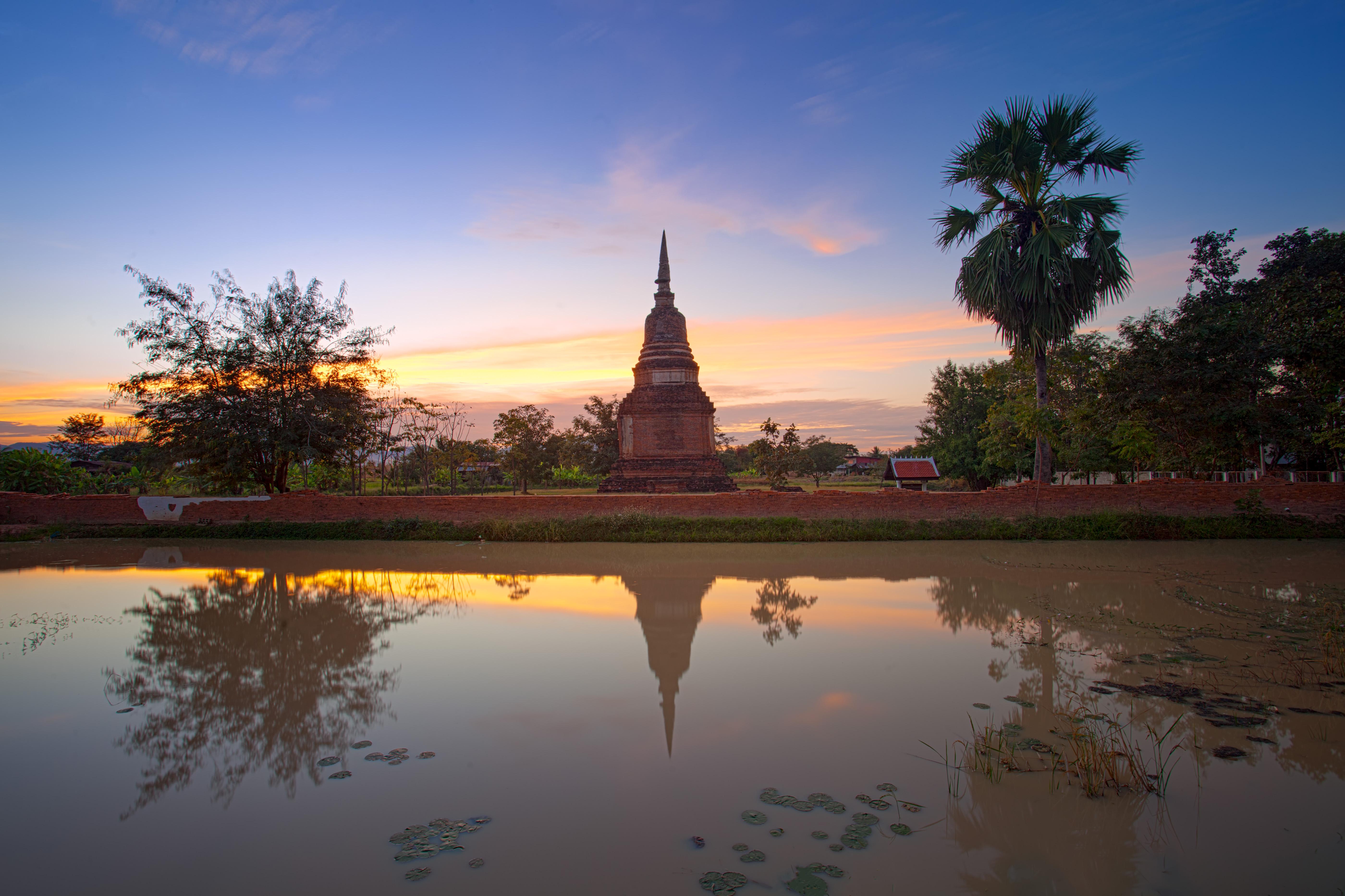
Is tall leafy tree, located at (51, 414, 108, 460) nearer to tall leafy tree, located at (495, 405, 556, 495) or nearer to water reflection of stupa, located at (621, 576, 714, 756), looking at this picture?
tall leafy tree, located at (495, 405, 556, 495)

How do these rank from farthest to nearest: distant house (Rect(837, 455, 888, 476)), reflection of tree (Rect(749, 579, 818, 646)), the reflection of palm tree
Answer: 1. distant house (Rect(837, 455, 888, 476))
2. reflection of tree (Rect(749, 579, 818, 646))
3. the reflection of palm tree

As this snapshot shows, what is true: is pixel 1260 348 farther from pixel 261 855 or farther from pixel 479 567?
pixel 261 855

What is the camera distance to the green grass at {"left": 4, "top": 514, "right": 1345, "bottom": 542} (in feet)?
47.4

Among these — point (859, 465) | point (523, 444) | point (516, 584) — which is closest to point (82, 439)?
point (523, 444)

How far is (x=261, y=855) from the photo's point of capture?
10.9 ft

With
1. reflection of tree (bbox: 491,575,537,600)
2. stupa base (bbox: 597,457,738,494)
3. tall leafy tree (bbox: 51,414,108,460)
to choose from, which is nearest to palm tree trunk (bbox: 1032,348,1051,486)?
stupa base (bbox: 597,457,738,494)

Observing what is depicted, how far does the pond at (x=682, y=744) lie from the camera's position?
10.5 feet

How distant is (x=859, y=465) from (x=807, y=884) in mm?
60395

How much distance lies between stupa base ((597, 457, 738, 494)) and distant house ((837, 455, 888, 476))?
1209 inches

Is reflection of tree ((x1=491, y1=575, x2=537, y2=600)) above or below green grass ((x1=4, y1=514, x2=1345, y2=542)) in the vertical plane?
below

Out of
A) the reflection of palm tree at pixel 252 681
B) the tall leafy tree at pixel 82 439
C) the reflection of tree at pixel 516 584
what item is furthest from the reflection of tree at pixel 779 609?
the tall leafy tree at pixel 82 439

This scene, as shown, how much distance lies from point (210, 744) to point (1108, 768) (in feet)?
16.6

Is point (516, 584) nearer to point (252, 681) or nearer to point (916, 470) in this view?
point (252, 681)

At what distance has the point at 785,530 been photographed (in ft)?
48.6
